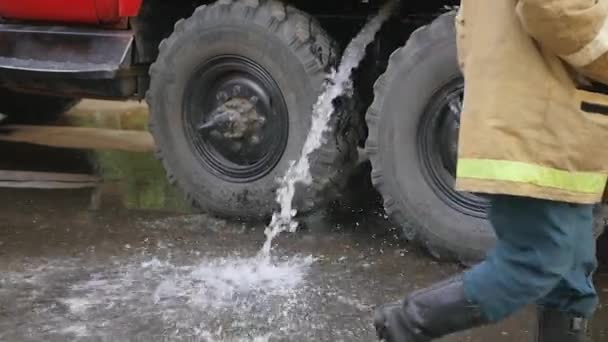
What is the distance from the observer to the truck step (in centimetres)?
464

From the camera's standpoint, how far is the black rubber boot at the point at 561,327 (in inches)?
98.7

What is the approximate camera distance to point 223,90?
4520mm

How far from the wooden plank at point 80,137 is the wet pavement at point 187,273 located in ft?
4.47

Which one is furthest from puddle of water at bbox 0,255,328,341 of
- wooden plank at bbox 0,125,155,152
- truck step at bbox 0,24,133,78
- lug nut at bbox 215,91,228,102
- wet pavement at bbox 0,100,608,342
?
wooden plank at bbox 0,125,155,152

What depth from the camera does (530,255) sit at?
2.27 metres

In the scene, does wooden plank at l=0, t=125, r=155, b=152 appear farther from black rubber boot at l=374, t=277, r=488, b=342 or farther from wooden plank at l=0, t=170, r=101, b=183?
black rubber boot at l=374, t=277, r=488, b=342

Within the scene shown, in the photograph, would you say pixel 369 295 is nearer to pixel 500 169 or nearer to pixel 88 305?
pixel 88 305

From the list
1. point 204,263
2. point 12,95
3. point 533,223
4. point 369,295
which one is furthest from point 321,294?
point 12,95

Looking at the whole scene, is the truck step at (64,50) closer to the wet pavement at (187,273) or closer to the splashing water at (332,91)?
the wet pavement at (187,273)

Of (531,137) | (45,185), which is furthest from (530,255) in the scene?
(45,185)

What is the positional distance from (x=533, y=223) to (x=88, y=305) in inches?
74.0

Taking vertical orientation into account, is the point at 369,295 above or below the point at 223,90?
below

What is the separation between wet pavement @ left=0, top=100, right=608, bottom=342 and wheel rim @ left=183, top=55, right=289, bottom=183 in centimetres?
31

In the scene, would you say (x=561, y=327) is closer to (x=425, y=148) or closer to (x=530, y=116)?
(x=530, y=116)
